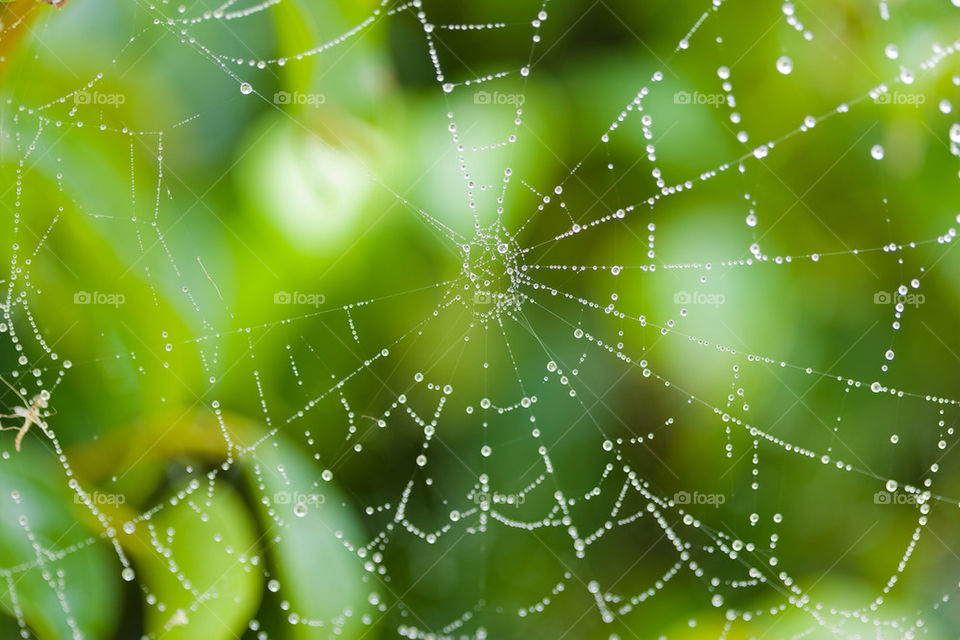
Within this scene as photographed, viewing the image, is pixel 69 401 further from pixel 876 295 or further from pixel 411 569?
pixel 876 295

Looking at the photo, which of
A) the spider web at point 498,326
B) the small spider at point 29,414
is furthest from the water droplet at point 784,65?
the small spider at point 29,414

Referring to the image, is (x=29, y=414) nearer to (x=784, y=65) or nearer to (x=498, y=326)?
(x=498, y=326)

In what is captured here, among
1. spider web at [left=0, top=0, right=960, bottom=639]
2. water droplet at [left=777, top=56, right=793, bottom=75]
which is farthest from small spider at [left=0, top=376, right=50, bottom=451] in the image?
water droplet at [left=777, top=56, right=793, bottom=75]

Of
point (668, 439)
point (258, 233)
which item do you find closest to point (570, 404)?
point (668, 439)

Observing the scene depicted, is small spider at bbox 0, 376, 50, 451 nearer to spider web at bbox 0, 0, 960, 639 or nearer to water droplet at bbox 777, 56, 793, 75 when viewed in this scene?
spider web at bbox 0, 0, 960, 639

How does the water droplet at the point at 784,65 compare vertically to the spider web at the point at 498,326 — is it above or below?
above

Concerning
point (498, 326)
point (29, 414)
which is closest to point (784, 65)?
point (498, 326)

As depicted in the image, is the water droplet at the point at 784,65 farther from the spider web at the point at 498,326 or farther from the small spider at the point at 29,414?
the small spider at the point at 29,414
